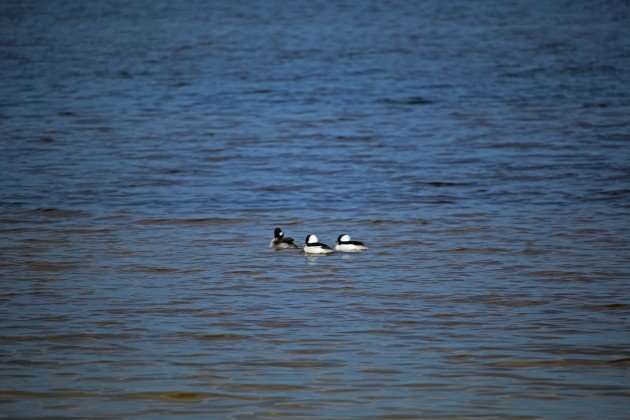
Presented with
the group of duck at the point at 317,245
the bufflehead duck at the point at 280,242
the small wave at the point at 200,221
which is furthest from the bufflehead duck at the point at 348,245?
the small wave at the point at 200,221

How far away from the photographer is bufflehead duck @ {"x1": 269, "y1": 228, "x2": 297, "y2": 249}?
15.5 metres

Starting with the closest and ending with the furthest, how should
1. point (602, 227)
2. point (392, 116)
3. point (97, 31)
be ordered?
point (602, 227) → point (392, 116) → point (97, 31)

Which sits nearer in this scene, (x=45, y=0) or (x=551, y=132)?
(x=551, y=132)

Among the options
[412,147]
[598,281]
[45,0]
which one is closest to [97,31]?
[45,0]

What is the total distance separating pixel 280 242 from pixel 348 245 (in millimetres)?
999

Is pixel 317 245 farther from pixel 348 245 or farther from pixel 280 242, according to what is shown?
pixel 280 242

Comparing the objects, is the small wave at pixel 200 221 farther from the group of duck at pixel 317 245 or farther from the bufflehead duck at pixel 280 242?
the group of duck at pixel 317 245

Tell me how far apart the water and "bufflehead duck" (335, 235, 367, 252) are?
0.14 m

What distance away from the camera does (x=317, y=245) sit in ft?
49.9

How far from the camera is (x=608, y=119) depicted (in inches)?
1098

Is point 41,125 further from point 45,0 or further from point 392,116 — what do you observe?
point 45,0

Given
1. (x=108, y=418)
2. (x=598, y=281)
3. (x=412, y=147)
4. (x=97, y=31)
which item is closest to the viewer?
(x=108, y=418)

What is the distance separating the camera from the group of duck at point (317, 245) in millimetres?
15172

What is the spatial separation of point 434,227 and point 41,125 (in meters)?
14.1
